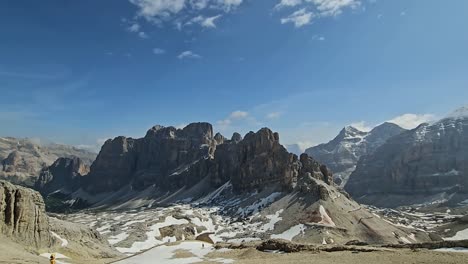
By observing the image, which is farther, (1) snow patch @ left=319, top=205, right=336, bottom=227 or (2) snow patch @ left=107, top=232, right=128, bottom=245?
(1) snow patch @ left=319, top=205, right=336, bottom=227

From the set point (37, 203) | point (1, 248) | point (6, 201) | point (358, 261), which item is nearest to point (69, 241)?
point (37, 203)

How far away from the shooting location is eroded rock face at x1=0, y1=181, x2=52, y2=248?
225 feet

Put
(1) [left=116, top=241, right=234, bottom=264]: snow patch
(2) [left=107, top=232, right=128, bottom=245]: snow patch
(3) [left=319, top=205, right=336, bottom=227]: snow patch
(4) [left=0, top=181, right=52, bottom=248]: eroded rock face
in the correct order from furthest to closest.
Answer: (3) [left=319, top=205, right=336, bottom=227]: snow patch, (2) [left=107, top=232, right=128, bottom=245]: snow patch, (4) [left=0, top=181, right=52, bottom=248]: eroded rock face, (1) [left=116, top=241, right=234, bottom=264]: snow patch

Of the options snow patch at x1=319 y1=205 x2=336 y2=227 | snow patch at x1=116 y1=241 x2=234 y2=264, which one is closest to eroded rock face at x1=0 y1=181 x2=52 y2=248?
snow patch at x1=116 y1=241 x2=234 y2=264

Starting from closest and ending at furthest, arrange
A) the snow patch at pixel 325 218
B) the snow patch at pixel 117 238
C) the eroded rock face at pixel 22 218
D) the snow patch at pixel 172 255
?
the snow patch at pixel 172 255, the eroded rock face at pixel 22 218, the snow patch at pixel 117 238, the snow patch at pixel 325 218

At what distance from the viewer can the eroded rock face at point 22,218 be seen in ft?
225

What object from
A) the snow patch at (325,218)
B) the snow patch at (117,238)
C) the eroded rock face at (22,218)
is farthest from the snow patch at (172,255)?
the snow patch at (325,218)

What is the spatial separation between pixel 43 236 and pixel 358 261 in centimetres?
5730

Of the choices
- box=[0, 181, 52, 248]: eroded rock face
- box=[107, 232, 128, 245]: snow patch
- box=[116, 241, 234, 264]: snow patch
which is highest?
box=[0, 181, 52, 248]: eroded rock face

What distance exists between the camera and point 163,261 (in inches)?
2149

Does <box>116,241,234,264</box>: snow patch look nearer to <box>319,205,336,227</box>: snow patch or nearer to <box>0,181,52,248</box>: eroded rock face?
<box>0,181,52,248</box>: eroded rock face

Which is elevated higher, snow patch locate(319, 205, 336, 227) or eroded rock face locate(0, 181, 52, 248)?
eroded rock face locate(0, 181, 52, 248)

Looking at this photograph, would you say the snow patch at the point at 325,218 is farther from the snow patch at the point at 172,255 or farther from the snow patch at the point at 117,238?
the snow patch at the point at 172,255

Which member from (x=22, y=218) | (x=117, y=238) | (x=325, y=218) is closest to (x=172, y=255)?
(x=22, y=218)
